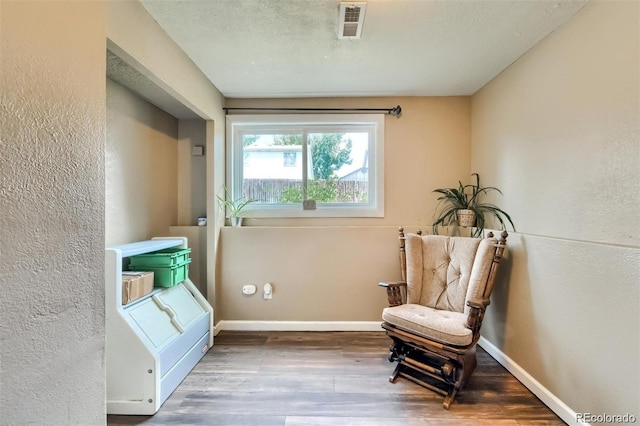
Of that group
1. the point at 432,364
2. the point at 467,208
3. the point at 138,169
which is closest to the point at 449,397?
the point at 432,364

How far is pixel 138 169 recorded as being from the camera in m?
2.48

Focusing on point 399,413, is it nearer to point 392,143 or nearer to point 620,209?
point 620,209

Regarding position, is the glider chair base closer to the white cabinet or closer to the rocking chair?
the rocking chair

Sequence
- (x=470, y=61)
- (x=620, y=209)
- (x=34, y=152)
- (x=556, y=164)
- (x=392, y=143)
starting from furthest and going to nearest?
(x=392, y=143) → (x=470, y=61) → (x=556, y=164) → (x=620, y=209) → (x=34, y=152)

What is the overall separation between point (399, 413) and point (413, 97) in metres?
A: 2.70

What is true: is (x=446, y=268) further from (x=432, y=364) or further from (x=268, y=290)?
(x=268, y=290)

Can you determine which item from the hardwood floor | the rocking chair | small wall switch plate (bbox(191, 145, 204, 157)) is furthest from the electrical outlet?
small wall switch plate (bbox(191, 145, 204, 157))

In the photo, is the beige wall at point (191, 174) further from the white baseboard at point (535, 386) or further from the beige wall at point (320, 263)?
the white baseboard at point (535, 386)

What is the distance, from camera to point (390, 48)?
2064mm

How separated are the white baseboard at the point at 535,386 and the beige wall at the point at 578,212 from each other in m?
0.04

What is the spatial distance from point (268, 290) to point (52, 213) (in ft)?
7.11

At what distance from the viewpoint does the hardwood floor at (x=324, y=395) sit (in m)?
1.68

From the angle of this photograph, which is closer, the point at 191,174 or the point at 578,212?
the point at 578,212

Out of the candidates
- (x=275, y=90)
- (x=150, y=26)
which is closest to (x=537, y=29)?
(x=275, y=90)
